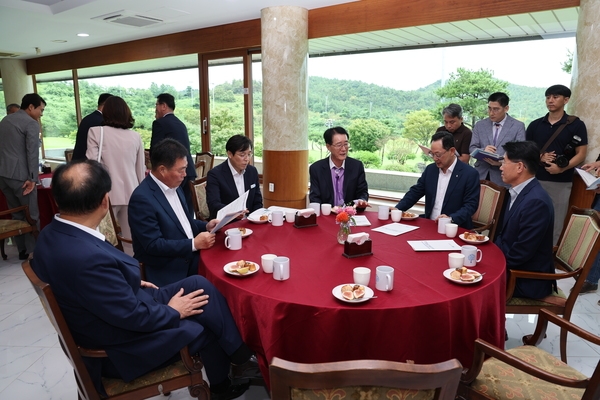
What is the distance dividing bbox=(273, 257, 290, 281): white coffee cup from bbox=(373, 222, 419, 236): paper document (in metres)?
0.94

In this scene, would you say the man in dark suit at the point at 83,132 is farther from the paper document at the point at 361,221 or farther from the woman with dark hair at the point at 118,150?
the paper document at the point at 361,221

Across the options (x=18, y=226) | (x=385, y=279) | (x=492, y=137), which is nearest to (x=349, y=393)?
(x=385, y=279)

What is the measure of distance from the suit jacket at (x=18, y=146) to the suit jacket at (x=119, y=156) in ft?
3.49

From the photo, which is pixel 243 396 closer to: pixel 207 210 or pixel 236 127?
pixel 207 210

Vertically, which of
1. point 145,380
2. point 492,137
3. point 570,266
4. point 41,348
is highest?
point 492,137

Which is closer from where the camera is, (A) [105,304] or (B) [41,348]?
(A) [105,304]

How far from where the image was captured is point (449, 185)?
3.19 m

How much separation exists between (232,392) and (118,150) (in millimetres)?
2317

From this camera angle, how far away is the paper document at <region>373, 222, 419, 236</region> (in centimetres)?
255

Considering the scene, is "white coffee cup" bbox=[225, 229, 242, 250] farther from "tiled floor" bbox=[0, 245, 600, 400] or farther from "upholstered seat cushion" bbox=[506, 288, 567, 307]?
"upholstered seat cushion" bbox=[506, 288, 567, 307]

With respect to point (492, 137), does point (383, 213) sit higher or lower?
lower

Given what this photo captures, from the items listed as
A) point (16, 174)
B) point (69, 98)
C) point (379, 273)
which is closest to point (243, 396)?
point (379, 273)

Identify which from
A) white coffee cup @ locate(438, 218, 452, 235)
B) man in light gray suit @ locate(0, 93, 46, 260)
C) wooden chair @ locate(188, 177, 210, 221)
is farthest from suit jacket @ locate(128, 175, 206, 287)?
man in light gray suit @ locate(0, 93, 46, 260)

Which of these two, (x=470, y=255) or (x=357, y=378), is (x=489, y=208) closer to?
(x=470, y=255)
